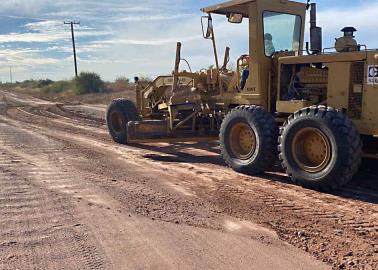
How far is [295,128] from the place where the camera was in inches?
287

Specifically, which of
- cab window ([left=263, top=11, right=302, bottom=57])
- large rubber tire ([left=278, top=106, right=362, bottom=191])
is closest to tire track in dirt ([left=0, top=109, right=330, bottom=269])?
large rubber tire ([left=278, top=106, right=362, bottom=191])

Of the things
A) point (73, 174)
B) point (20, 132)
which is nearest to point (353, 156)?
point (73, 174)

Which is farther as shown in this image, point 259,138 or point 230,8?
point 230,8

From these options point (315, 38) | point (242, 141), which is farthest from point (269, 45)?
point (242, 141)

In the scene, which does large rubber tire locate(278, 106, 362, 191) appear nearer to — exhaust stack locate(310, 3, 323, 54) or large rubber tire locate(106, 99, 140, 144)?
exhaust stack locate(310, 3, 323, 54)

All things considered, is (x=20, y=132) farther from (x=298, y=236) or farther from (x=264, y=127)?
(x=298, y=236)

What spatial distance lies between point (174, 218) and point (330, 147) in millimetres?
2569

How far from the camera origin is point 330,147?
6910mm

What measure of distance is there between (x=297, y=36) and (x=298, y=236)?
5370mm

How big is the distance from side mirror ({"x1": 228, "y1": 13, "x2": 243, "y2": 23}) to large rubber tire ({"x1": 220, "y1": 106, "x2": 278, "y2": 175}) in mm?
1836

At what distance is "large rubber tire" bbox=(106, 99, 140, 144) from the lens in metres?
12.4

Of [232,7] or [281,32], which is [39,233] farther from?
[281,32]

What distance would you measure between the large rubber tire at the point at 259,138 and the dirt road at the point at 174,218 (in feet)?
0.71

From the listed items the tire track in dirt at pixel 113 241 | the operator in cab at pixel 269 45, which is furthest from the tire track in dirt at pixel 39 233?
the operator in cab at pixel 269 45
